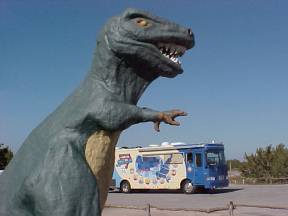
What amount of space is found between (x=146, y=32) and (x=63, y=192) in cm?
113

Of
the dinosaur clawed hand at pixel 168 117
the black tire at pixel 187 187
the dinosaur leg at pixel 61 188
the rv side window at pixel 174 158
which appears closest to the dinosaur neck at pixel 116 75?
the dinosaur clawed hand at pixel 168 117

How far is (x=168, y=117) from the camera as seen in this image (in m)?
3.00

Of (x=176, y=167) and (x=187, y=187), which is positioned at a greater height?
(x=176, y=167)

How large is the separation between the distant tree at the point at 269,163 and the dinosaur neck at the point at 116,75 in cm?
2539

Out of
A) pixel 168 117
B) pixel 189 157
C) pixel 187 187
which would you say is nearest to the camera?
pixel 168 117

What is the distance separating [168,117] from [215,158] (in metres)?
17.7

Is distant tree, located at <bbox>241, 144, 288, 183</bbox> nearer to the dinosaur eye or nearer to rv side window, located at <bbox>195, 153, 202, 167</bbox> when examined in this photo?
rv side window, located at <bbox>195, 153, 202, 167</bbox>

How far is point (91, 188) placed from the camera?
108 inches

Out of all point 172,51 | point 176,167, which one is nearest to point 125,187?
point 176,167

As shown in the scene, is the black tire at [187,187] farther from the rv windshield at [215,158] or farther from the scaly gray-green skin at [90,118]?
the scaly gray-green skin at [90,118]

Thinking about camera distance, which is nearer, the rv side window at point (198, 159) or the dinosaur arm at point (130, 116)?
the dinosaur arm at point (130, 116)

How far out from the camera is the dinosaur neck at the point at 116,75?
3.02 m

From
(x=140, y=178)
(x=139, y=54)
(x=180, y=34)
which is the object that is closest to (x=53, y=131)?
(x=139, y=54)

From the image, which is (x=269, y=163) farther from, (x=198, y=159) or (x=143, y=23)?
(x=143, y=23)
